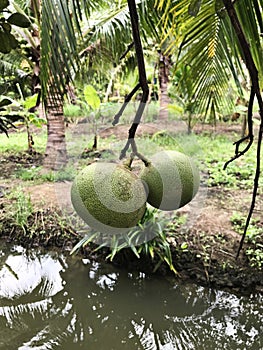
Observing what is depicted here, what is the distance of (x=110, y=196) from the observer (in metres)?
0.47

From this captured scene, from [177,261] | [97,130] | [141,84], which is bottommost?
[177,261]

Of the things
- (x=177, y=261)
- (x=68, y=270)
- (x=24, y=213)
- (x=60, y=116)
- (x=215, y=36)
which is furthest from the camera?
(x=60, y=116)

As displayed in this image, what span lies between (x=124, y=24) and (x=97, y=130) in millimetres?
2471

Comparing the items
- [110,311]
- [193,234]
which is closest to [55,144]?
[193,234]

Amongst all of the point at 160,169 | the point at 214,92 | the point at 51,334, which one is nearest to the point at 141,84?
the point at 160,169

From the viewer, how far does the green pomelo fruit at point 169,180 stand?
515mm

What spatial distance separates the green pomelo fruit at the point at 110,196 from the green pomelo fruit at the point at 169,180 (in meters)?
0.03

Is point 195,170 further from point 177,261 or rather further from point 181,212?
point 181,212

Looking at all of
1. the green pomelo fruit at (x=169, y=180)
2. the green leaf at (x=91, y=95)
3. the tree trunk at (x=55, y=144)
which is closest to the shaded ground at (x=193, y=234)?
the tree trunk at (x=55, y=144)

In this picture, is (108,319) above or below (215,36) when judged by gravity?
below

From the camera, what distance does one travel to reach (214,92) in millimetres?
1804

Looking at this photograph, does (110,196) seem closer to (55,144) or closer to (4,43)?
(4,43)

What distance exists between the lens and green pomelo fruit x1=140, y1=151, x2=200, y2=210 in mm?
515

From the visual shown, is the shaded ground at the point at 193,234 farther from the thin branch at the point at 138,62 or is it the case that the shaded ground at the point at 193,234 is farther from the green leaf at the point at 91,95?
the thin branch at the point at 138,62
